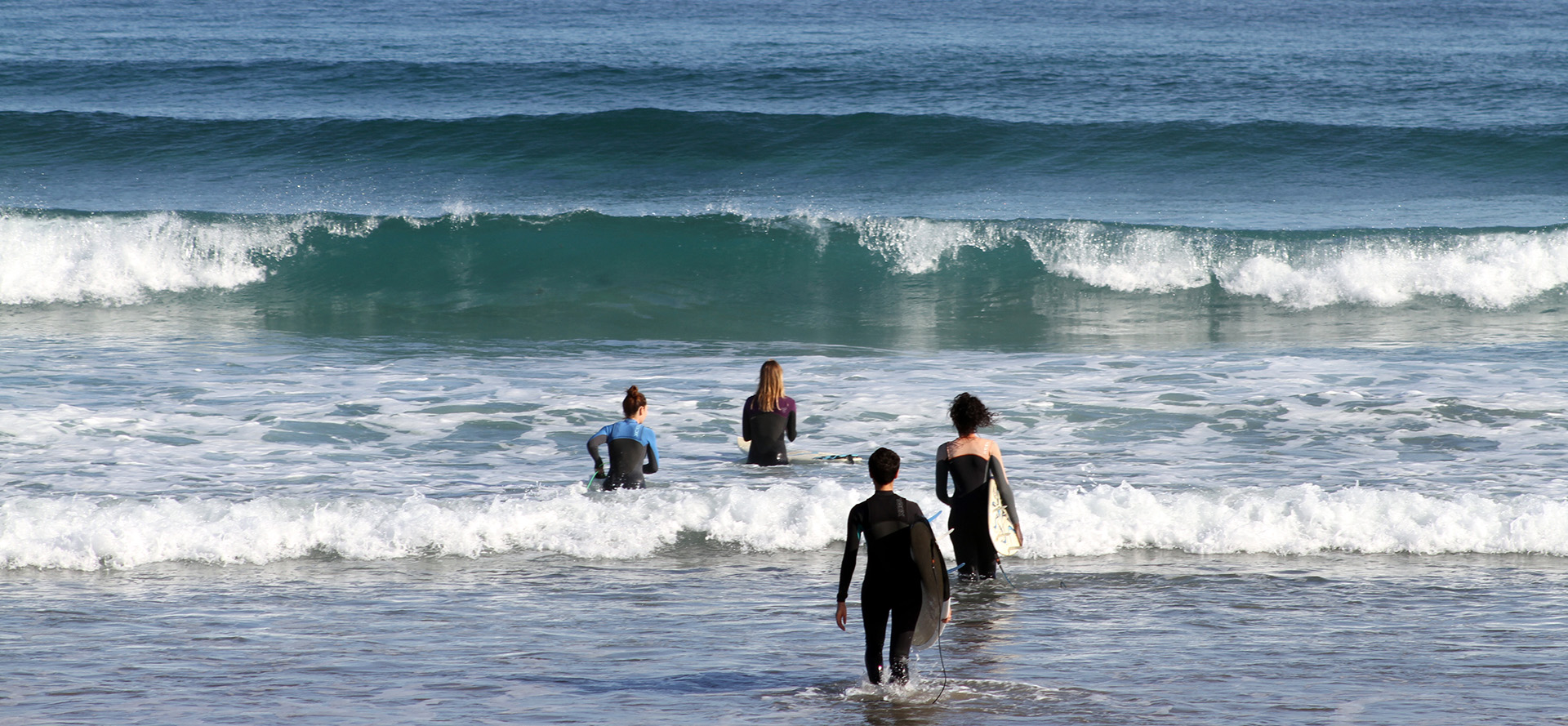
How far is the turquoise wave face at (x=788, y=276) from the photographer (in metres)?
17.2

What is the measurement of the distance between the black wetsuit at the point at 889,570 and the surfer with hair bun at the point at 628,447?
12.1 ft

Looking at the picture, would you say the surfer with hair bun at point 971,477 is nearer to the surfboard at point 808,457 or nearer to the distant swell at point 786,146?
the surfboard at point 808,457

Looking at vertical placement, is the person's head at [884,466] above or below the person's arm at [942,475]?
above

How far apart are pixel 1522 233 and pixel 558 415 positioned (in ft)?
49.3

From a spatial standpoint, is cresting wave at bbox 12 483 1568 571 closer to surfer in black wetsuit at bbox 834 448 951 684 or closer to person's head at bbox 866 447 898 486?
surfer in black wetsuit at bbox 834 448 951 684

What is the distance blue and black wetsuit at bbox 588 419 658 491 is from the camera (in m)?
8.98

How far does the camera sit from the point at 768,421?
9.99 metres

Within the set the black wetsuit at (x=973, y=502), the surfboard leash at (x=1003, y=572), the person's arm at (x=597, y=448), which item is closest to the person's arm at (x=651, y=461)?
the person's arm at (x=597, y=448)

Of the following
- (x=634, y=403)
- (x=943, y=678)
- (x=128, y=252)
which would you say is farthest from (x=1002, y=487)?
(x=128, y=252)

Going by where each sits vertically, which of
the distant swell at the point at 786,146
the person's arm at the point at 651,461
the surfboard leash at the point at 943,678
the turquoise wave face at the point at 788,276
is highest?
the distant swell at the point at 786,146

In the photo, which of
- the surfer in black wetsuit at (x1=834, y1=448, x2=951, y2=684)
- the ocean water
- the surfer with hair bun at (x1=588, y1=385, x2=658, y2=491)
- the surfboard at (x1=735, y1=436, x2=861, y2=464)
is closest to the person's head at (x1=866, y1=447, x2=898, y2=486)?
the surfer in black wetsuit at (x1=834, y1=448, x2=951, y2=684)

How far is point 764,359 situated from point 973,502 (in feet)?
24.8

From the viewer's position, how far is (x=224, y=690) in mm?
5543

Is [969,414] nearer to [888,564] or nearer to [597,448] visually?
[888,564]
